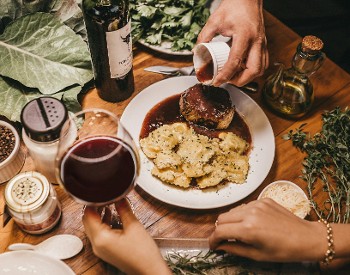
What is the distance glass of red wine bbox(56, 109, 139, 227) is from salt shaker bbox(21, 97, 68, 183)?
0.16 m

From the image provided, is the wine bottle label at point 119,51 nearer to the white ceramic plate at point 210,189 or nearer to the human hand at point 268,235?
the white ceramic plate at point 210,189

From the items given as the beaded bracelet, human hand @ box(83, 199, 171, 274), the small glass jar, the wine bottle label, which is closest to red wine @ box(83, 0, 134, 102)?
the wine bottle label

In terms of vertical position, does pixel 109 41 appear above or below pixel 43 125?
above

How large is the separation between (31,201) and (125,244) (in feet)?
1.27

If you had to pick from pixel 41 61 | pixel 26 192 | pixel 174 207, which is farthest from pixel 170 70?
pixel 26 192

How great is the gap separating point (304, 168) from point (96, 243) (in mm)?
1011

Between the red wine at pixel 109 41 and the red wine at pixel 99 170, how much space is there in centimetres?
49

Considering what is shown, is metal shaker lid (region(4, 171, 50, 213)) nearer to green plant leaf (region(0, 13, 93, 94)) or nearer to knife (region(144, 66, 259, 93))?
A: green plant leaf (region(0, 13, 93, 94))

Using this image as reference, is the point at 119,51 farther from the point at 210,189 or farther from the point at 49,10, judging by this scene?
the point at 210,189

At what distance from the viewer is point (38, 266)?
4.18 ft

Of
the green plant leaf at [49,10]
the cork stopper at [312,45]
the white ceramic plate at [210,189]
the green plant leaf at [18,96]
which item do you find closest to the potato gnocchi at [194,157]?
the white ceramic plate at [210,189]

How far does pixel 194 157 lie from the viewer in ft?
5.33

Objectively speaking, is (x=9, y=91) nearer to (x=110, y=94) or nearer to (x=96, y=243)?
(x=110, y=94)

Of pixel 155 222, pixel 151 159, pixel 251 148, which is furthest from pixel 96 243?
pixel 251 148
